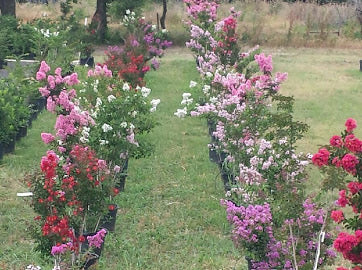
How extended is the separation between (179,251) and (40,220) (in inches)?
53.0

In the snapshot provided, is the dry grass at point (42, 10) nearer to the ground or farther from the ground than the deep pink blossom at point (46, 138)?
nearer to the ground

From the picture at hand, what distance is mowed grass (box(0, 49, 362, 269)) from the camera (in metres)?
4.82

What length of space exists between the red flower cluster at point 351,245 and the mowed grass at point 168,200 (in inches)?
71.2

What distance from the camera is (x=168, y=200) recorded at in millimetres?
6172

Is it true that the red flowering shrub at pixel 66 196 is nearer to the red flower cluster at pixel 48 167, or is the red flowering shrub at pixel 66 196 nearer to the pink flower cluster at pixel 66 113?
the red flower cluster at pixel 48 167

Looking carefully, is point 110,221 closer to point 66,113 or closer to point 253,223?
point 66,113

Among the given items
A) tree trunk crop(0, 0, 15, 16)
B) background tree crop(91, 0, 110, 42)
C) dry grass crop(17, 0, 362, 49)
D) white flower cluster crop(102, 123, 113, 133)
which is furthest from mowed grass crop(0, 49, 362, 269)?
dry grass crop(17, 0, 362, 49)

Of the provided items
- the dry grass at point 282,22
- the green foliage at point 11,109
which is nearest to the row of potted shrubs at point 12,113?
the green foliage at point 11,109

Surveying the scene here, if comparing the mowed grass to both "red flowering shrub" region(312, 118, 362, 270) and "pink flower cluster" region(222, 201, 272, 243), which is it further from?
"red flowering shrub" region(312, 118, 362, 270)

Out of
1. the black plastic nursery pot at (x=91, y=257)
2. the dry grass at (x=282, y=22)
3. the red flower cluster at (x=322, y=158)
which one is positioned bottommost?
the dry grass at (x=282, y=22)

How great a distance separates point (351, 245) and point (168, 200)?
3.46m

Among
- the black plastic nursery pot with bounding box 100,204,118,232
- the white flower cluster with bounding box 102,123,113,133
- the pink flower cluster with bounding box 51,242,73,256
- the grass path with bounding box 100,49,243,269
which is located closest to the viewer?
the pink flower cluster with bounding box 51,242,73,256

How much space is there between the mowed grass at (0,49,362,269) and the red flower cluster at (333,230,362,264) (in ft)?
5.93

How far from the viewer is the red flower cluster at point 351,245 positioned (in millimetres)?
2824
